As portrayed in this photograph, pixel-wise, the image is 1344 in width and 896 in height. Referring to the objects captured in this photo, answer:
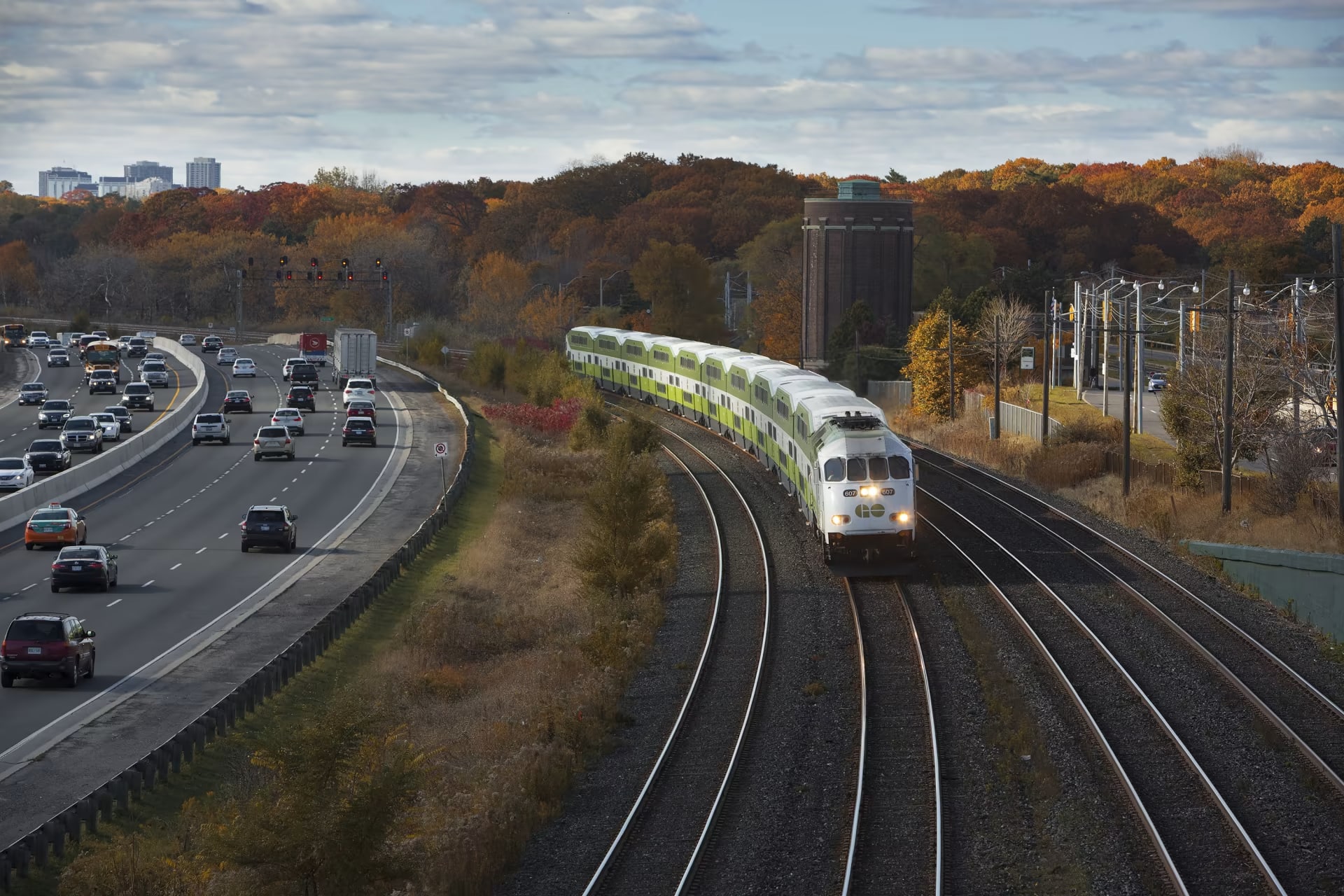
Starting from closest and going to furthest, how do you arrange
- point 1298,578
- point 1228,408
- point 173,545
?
point 1298,578 → point 1228,408 → point 173,545

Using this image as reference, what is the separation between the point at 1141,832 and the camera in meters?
19.8

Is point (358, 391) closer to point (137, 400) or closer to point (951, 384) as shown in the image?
point (137, 400)

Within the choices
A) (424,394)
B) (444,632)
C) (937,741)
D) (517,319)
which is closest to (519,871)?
(937,741)

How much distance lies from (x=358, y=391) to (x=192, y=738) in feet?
197

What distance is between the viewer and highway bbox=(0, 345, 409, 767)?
96.4ft

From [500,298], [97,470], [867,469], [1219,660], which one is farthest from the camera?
[500,298]

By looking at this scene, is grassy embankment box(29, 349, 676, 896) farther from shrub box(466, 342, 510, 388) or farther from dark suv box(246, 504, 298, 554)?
shrub box(466, 342, 510, 388)

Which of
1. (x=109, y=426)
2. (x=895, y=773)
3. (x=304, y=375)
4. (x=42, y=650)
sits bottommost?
(x=895, y=773)

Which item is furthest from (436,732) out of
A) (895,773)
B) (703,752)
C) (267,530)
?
(267,530)

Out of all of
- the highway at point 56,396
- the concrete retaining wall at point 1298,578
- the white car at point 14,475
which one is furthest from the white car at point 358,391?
the concrete retaining wall at point 1298,578

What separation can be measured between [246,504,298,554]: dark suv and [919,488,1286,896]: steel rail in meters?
19.9

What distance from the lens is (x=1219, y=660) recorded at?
2864 cm

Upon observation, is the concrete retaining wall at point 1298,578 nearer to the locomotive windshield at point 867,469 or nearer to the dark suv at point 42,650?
the locomotive windshield at point 867,469

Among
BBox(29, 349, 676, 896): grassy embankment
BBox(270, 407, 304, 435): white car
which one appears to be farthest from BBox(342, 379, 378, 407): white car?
BBox(29, 349, 676, 896): grassy embankment
